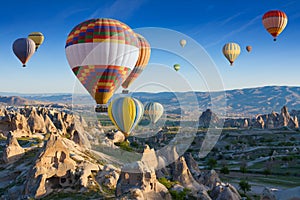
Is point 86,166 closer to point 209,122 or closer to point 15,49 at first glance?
point 15,49

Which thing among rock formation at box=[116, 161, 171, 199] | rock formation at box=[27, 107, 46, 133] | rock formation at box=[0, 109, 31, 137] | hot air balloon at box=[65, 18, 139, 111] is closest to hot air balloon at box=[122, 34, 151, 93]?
hot air balloon at box=[65, 18, 139, 111]

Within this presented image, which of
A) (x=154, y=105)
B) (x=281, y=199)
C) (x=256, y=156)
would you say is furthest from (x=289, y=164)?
(x=281, y=199)

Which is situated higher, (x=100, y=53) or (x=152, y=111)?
(x=100, y=53)

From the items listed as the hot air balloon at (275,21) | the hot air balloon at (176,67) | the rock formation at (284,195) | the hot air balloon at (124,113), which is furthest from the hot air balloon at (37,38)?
the rock formation at (284,195)

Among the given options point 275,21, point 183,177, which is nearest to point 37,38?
point 275,21

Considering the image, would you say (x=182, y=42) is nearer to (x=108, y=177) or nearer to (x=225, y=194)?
(x=108, y=177)

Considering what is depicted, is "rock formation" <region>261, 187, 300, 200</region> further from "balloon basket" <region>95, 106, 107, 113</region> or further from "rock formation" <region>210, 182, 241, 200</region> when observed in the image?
"balloon basket" <region>95, 106, 107, 113</region>

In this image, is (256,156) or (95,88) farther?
(256,156)
